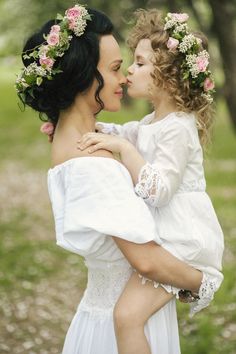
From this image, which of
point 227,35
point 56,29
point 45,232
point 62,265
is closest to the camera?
point 56,29

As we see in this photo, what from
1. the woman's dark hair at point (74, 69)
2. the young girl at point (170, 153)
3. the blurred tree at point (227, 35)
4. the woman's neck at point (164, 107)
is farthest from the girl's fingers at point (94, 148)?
the blurred tree at point (227, 35)

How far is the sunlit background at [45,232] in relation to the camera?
6.40 metres

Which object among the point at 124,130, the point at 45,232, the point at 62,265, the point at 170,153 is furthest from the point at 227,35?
the point at 170,153

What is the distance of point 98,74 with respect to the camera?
10.9ft

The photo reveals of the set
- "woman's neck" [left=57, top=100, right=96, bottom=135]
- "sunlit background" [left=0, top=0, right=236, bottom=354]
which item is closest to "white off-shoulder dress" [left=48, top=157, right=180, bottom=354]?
"woman's neck" [left=57, top=100, right=96, bottom=135]

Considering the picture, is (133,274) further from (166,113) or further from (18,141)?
(18,141)

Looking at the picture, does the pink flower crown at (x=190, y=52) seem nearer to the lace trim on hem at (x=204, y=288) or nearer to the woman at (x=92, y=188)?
the woman at (x=92, y=188)

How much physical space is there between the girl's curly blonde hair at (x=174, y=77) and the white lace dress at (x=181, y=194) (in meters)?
0.10

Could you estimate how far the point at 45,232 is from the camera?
1022cm

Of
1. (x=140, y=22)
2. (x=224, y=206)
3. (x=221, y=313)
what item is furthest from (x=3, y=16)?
(x=140, y=22)

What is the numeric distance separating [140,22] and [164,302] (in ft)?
4.89

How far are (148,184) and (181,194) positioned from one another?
294mm

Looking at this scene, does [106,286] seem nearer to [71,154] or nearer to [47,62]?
[71,154]

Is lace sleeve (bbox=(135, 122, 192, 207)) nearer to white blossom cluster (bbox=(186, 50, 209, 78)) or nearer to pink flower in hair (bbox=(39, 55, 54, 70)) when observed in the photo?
white blossom cluster (bbox=(186, 50, 209, 78))
